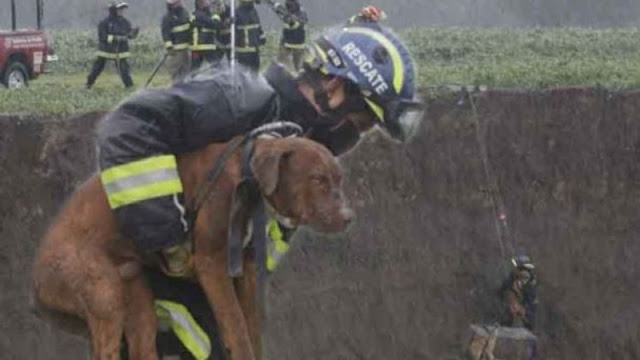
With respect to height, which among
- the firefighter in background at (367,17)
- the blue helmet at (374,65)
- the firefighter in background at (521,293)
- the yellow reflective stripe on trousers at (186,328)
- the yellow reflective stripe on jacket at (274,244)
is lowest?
the firefighter in background at (521,293)

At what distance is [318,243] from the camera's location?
30.7 ft

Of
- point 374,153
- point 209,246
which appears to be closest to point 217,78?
point 209,246

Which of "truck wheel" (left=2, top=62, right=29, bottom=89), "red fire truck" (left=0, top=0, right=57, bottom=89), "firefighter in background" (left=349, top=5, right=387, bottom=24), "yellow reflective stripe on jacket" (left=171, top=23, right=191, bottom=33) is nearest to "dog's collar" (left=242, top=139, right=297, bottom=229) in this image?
"firefighter in background" (left=349, top=5, right=387, bottom=24)

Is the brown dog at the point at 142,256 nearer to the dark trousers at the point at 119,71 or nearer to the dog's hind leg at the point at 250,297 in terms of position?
the dog's hind leg at the point at 250,297

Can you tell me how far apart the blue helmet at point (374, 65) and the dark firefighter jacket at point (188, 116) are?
0.16 meters

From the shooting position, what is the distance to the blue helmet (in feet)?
14.2

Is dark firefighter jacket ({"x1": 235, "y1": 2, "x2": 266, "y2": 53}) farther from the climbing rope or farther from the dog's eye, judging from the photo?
the dog's eye

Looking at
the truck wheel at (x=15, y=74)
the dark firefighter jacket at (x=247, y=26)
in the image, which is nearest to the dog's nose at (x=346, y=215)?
the dark firefighter jacket at (x=247, y=26)

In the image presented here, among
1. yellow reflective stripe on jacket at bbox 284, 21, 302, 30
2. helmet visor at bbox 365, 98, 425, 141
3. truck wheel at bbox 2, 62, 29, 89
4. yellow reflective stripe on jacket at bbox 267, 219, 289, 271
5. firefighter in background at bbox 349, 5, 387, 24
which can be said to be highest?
firefighter in background at bbox 349, 5, 387, 24

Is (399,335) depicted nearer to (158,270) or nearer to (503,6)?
(158,270)

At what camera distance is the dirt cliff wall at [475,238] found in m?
9.44

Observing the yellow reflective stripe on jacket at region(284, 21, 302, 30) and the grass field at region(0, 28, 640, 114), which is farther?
the yellow reflective stripe on jacket at region(284, 21, 302, 30)

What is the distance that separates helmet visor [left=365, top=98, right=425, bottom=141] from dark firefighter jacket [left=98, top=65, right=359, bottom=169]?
22 cm

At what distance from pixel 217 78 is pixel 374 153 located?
522cm
